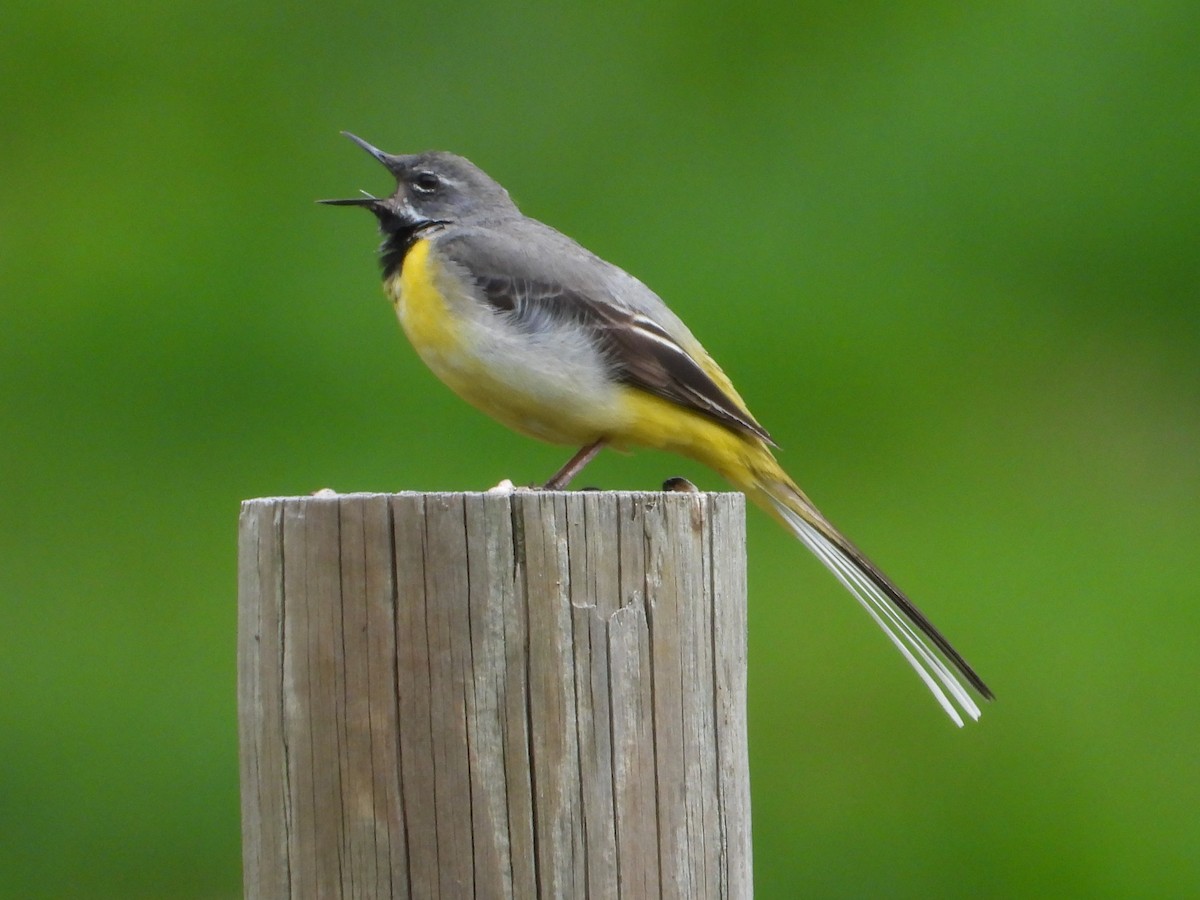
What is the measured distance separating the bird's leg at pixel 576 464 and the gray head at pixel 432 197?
1203mm

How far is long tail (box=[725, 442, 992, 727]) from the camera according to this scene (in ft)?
18.0

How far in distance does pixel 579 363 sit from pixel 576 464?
0.39 meters

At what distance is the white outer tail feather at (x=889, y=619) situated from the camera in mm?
5328

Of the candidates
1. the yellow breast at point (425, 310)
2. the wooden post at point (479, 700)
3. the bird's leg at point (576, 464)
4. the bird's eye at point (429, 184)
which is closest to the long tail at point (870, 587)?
the bird's leg at point (576, 464)

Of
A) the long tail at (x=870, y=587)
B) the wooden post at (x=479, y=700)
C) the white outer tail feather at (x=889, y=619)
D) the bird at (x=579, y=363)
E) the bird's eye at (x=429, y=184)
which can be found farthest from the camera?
the bird's eye at (x=429, y=184)

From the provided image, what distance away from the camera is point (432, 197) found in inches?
293

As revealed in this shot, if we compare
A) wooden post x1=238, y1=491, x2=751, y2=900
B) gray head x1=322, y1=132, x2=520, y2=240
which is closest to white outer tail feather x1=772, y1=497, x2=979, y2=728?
wooden post x1=238, y1=491, x2=751, y2=900

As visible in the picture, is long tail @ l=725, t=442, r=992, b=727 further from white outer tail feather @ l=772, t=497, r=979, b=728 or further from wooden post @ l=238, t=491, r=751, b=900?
wooden post @ l=238, t=491, r=751, b=900

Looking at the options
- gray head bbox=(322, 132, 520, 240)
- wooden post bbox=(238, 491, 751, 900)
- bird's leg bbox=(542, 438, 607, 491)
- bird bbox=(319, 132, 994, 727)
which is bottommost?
wooden post bbox=(238, 491, 751, 900)

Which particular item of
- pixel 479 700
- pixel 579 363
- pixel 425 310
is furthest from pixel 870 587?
pixel 479 700

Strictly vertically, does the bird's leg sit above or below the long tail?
above

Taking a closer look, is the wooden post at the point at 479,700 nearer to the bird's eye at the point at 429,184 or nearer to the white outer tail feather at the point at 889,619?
the white outer tail feather at the point at 889,619

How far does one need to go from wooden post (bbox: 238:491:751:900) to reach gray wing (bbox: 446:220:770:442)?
2.30 metres

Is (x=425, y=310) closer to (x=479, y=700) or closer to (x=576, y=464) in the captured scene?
(x=576, y=464)
